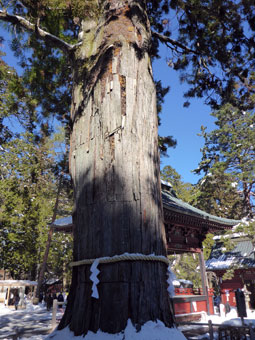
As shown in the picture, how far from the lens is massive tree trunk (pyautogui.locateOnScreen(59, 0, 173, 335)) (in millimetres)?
1704

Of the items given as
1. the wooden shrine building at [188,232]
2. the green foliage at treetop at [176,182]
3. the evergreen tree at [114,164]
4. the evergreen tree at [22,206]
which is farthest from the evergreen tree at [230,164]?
the evergreen tree at [114,164]

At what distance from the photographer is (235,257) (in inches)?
783

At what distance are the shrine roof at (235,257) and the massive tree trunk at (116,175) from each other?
60.8 ft

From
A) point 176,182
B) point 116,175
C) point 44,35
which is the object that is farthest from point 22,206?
point 116,175

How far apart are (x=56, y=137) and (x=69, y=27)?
18.7 metres

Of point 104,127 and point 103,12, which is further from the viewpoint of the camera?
point 103,12

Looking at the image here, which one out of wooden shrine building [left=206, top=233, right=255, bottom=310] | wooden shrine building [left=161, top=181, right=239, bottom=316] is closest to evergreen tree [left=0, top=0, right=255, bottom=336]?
wooden shrine building [left=161, top=181, right=239, bottom=316]

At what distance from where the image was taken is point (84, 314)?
173 centimetres

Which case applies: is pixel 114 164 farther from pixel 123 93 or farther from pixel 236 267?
pixel 236 267

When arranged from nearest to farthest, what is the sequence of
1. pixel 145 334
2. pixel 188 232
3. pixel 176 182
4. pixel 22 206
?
1. pixel 145 334
2. pixel 188 232
3. pixel 22 206
4. pixel 176 182

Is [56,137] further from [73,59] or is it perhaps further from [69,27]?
[73,59]

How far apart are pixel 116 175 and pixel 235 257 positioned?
67.7ft

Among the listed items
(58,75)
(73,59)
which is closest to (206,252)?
(58,75)

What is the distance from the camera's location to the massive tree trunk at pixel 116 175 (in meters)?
1.70
